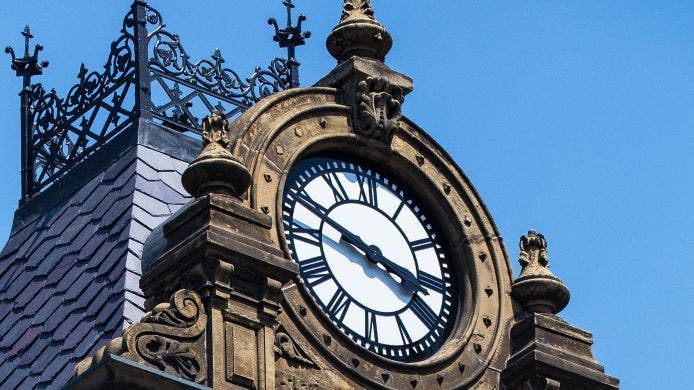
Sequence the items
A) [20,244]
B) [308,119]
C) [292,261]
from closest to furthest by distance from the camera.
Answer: [292,261]
[308,119]
[20,244]

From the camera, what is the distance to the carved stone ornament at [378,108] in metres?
26.8

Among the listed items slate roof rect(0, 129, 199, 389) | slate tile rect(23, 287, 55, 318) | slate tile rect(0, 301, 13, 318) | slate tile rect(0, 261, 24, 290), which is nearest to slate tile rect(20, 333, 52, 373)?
slate roof rect(0, 129, 199, 389)

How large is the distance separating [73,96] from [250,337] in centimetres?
600

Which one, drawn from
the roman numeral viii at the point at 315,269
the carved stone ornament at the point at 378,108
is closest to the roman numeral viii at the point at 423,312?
the roman numeral viii at the point at 315,269

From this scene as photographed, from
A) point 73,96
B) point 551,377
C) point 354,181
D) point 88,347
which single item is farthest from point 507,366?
point 73,96

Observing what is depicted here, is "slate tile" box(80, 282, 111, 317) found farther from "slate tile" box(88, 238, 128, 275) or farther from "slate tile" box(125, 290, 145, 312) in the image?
"slate tile" box(125, 290, 145, 312)

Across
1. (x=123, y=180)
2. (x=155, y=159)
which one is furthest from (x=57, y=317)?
(x=155, y=159)

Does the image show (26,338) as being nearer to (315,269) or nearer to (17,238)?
(17,238)

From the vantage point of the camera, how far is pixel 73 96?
29.5 metres

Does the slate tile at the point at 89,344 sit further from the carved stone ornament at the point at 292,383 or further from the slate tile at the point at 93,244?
the carved stone ornament at the point at 292,383

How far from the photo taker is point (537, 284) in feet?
87.9

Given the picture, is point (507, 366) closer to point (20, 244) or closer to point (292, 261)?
point (292, 261)

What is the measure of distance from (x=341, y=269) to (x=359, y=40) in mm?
2598

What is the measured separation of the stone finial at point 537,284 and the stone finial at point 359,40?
227 cm
